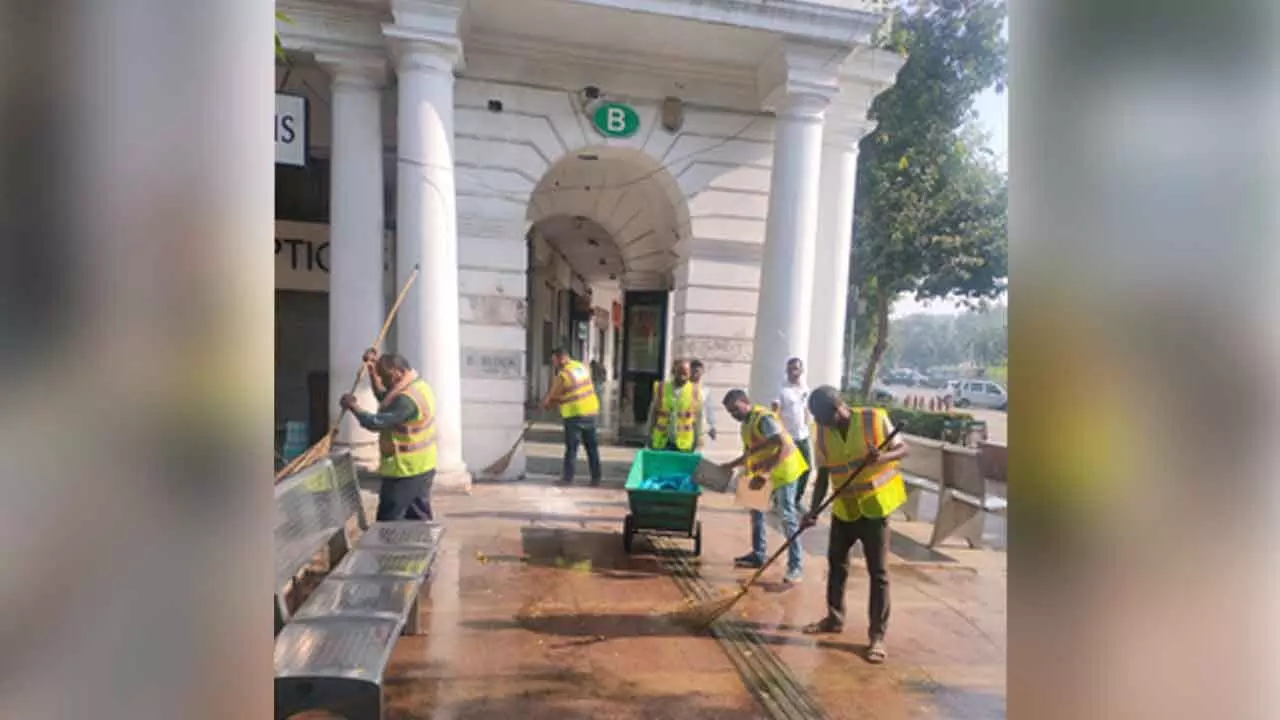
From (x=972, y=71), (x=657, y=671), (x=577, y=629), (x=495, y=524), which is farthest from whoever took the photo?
(x=972, y=71)

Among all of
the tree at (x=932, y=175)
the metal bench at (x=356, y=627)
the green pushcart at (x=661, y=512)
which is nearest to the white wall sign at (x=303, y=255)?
the metal bench at (x=356, y=627)

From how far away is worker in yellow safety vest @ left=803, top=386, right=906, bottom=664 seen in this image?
409cm

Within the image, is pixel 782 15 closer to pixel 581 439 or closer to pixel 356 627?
pixel 581 439

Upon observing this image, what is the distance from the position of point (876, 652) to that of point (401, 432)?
11.1ft

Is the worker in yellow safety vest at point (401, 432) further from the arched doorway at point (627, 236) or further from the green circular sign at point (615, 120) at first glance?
the green circular sign at point (615, 120)

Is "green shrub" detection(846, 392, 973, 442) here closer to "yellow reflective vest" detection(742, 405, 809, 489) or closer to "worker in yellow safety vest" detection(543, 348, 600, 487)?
"worker in yellow safety vest" detection(543, 348, 600, 487)

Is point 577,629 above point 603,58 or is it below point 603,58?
below

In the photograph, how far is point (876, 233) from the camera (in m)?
14.0

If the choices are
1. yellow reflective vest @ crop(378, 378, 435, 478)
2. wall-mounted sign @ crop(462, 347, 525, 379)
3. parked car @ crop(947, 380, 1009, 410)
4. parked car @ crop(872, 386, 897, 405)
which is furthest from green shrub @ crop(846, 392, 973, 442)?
yellow reflective vest @ crop(378, 378, 435, 478)
